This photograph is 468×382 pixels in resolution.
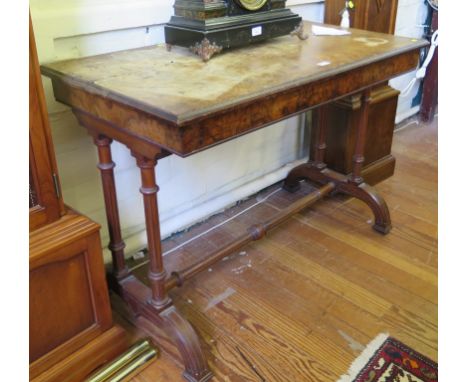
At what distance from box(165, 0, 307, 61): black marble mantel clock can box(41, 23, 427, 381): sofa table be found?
0.04 metres

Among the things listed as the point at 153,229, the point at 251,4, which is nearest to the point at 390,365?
the point at 153,229

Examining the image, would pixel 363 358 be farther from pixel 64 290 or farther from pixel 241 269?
pixel 64 290

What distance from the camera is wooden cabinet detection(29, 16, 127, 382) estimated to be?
134 cm

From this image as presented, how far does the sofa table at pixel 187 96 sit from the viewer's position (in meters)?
1.27

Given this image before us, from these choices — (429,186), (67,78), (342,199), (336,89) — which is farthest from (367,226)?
(67,78)

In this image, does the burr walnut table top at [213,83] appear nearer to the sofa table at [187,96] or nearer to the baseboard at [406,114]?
the sofa table at [187,96]

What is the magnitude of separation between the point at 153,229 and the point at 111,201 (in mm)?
252

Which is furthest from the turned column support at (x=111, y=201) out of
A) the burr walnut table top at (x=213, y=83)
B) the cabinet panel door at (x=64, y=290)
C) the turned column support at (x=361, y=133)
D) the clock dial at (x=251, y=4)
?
the turned column support at (x=361, y=133)

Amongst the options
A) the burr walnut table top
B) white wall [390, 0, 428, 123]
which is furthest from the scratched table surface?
white wall [390, 0, 428, 123]

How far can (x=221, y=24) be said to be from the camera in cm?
168

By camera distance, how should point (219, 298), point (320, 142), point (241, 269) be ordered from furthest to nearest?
point (320, 142)
point (241, 269)
point (219, 298)

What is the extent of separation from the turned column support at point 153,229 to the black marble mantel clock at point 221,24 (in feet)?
1.44

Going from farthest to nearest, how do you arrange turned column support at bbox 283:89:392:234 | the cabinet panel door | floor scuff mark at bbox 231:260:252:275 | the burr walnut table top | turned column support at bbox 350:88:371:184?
turned column support at bbox 283:89:392:234 → turned column support at bbox 350:88:371:184 → floor scuff mark at bbox 231:260:252:275 → the cabinet panel door → the burr walnut table top

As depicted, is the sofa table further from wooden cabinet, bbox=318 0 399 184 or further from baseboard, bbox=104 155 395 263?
A: wooden cabinet, bbox=318 0 399 184
